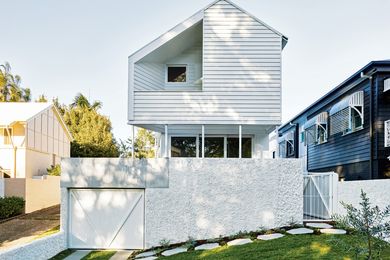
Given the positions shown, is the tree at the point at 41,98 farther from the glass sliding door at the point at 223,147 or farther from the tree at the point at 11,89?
the glass sliding door at the point at 223,147

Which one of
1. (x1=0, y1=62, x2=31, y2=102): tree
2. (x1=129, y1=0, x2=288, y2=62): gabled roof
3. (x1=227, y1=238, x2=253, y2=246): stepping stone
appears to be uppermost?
(x1=0, y1=62, x2=31, y2=102): tree

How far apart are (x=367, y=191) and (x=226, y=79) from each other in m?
6.15

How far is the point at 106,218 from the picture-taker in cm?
1319

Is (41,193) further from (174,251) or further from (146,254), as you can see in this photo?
(174,251)

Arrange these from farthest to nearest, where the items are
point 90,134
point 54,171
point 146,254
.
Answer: point 90,134 < point 54,171 < point 146,254

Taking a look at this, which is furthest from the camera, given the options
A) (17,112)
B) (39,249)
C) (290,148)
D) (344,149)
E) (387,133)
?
(290,148)

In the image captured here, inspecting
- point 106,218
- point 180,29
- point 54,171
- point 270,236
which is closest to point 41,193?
point 54,171

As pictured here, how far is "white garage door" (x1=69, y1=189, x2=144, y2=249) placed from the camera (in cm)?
1309

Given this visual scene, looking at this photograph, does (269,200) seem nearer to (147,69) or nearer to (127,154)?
(147,69)

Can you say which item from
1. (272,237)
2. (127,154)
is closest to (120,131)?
(127,154)

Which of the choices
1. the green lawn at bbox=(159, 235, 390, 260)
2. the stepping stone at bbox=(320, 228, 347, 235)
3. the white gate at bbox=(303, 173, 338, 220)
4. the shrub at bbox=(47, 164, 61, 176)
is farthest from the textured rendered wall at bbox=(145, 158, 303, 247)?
the shrub at bbox=(47, 164, 61, 176)

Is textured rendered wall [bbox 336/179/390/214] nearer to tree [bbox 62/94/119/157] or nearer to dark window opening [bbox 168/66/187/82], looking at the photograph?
dark window opening [bbox 168/66/187/82]

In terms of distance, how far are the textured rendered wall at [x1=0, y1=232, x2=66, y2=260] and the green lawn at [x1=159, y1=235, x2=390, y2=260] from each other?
3.72 meters

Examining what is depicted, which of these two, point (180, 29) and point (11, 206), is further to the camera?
point (11, 206)
